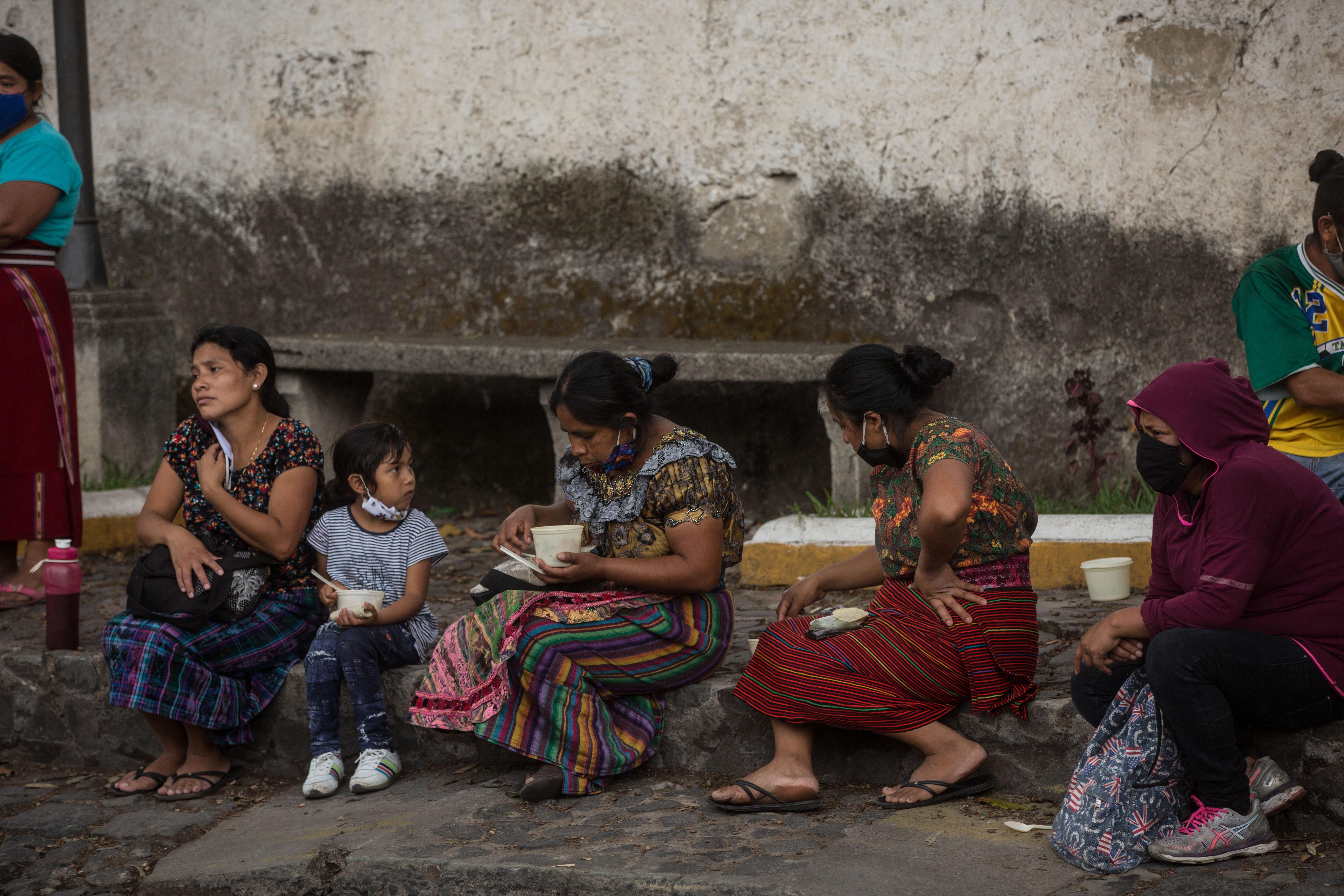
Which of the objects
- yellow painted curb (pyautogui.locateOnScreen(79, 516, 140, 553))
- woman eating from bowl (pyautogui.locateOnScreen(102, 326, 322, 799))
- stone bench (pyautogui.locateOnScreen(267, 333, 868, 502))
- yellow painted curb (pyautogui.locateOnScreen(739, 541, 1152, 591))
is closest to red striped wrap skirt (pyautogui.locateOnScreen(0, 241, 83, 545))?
yellow painted curb (pyautogui.locateOnScreen(79, 516, 140, 553))

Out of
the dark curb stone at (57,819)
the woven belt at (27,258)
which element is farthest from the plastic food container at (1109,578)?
the woven belt at (27,258)

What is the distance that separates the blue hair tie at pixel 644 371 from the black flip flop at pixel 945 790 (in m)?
1.14

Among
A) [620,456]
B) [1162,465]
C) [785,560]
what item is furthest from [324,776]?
[1162,465]

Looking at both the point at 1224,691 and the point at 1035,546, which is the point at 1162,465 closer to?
the point at 1224,691

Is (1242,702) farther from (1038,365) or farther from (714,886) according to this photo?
(1038,365)

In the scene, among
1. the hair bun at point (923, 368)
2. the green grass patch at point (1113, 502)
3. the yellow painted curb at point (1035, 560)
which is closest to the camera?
the hair bun at point (923, 368)

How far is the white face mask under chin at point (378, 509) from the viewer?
3.67 metres

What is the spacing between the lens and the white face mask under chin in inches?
145

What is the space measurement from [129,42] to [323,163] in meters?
1.15

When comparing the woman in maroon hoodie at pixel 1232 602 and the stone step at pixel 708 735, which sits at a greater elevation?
the woman in maroon hoodie at pixel 1232 602

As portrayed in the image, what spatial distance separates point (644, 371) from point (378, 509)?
832 mm

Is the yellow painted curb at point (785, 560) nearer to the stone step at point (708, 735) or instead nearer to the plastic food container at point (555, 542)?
the stone step at point (708, 735)

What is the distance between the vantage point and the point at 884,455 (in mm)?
3260

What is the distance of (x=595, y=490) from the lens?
352 centimetres
